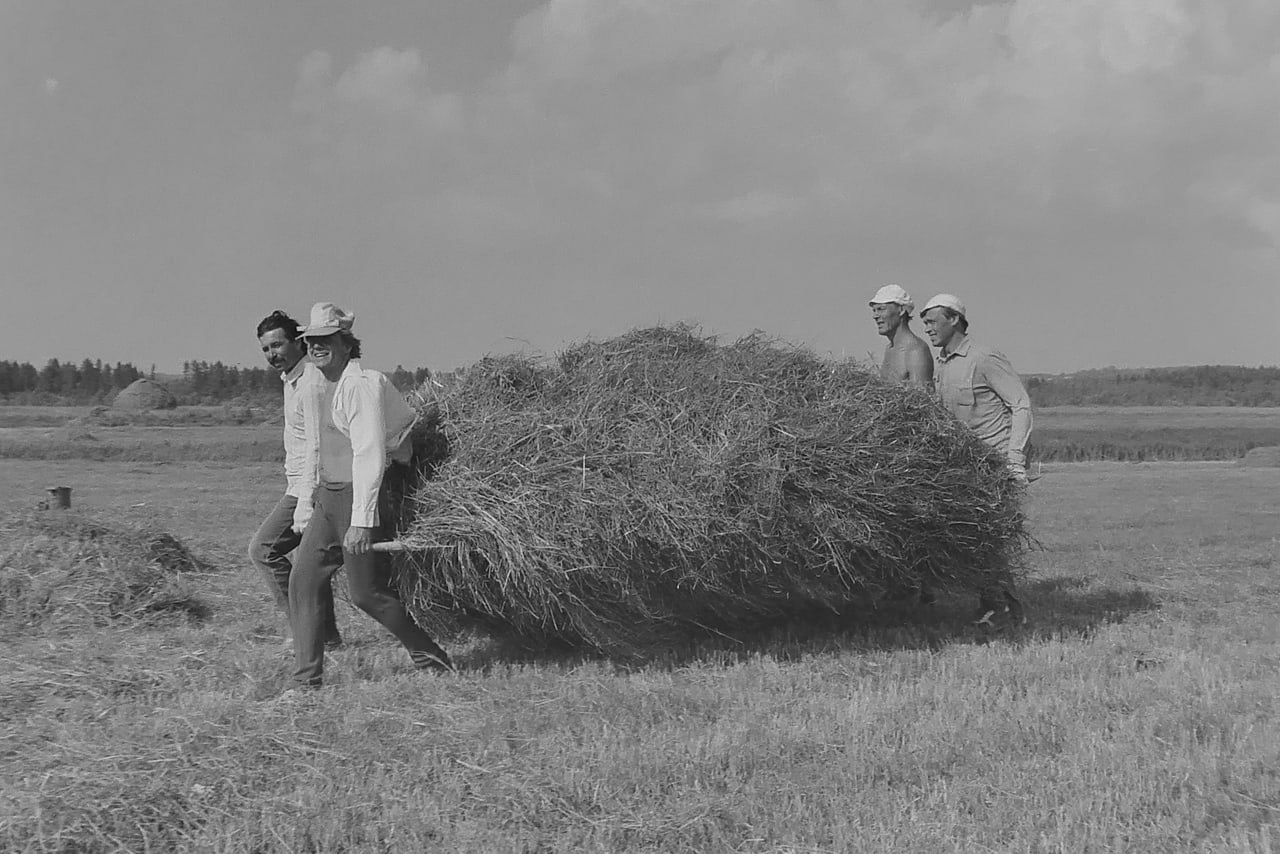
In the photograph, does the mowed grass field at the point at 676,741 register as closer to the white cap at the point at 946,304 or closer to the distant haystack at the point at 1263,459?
the white cap at the point at 946,304

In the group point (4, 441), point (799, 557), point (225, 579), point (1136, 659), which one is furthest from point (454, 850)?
point (4, 441)

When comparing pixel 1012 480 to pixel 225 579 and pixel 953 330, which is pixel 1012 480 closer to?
pixel 953 330

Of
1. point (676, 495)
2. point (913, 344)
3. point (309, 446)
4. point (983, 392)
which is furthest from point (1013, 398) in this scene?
point (309, 446)

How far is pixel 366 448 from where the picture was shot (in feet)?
18.1

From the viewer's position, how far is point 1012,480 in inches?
268

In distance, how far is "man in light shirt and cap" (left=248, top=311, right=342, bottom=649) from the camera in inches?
253

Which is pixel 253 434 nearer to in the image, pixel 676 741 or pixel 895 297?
pixel 895 297

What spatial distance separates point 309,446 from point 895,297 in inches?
150

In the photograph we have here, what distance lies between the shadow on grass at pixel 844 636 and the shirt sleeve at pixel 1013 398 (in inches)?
40.5

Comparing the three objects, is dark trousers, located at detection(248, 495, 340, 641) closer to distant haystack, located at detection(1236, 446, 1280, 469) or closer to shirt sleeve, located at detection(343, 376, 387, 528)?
shirt sleeve, located at detection(343, 376, 387, 528)

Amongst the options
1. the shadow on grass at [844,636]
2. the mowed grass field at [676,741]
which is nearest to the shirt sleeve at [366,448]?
the mowed grass field at [676,741]

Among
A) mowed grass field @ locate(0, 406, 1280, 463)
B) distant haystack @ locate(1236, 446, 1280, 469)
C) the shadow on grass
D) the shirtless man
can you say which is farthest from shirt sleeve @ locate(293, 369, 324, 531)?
distant haystack @ locate(1236, 446, 1280, 469)

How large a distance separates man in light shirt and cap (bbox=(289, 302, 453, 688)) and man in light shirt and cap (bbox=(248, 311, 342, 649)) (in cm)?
34

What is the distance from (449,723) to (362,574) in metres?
1.05
